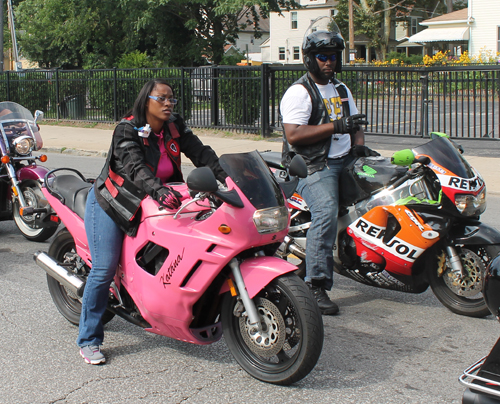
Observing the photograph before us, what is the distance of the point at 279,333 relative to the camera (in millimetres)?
3479

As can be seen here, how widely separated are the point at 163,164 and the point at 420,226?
1796 millimetres

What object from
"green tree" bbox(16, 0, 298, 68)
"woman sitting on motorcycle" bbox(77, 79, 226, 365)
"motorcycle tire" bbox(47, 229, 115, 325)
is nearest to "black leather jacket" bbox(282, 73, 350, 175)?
"woman sitting on motorcycle" bbox(77, 79, 226, 365)

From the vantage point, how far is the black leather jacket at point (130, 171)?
12.3ft

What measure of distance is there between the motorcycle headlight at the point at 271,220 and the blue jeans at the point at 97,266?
0.99 metres

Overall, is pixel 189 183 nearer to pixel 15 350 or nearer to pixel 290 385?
pixel 290 385

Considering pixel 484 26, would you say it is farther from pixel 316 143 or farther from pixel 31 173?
pixel 316 143

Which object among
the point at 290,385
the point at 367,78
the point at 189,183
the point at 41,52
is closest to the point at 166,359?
the point at 290,385

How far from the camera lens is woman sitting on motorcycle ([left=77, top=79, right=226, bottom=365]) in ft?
12.6

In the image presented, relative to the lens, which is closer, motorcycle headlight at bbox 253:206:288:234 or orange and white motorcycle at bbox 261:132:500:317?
motorcycle headlight at bbox 253:206:288:234

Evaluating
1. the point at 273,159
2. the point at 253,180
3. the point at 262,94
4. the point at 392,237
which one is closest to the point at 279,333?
the point at 253,180

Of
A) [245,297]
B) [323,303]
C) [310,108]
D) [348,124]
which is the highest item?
[310,108]

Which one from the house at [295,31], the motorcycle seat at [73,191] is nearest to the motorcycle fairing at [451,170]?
the motorcycle seat at [73,191]

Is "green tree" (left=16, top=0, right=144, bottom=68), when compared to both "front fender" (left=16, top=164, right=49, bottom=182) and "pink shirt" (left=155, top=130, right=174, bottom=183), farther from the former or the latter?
"pink shirt" (left=155, top=130, right=174, bottom=183)

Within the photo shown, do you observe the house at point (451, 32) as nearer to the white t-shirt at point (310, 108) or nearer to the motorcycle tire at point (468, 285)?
the white t-shirt at point (310, 108)
